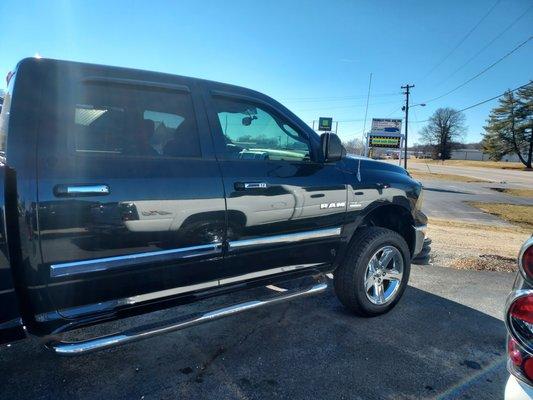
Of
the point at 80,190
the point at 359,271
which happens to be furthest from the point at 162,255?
the point at 359,271

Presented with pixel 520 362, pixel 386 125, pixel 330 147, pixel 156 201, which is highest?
pixel 386 125

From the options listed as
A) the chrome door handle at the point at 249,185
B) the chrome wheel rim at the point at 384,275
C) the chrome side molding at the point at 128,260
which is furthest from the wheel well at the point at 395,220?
the chrome side molding at the point at 128,260

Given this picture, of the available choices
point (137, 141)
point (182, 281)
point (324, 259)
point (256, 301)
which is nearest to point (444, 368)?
point (324, 259)

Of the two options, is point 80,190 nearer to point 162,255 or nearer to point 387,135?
point 162,255

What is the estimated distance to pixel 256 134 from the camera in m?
3.10

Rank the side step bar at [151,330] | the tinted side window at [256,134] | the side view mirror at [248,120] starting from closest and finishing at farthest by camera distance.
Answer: the side step bar at [151,330]
the tinted side window at [256,134]
the side view mirror at [248,120]

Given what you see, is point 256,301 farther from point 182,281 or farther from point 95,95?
point 95,95

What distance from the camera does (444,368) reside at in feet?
9.09

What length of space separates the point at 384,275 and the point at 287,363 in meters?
1.40

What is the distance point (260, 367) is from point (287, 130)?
1.86m

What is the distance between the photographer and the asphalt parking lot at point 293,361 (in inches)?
96.4

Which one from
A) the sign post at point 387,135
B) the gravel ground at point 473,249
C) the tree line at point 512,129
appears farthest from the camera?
the tree line at point 512,129

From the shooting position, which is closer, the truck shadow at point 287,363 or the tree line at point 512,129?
the truck shadow at point 287,363

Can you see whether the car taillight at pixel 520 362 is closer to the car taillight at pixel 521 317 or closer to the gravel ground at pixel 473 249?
the car taillight at pixel 521 317
